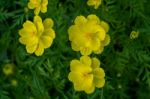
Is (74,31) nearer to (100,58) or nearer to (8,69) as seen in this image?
(100,58)

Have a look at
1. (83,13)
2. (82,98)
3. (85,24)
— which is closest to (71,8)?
(83,13)

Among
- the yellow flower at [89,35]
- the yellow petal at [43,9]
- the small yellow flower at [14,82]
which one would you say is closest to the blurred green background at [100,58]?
the small yellow flower at [14,82]

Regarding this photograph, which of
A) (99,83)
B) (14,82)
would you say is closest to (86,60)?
(99,83)

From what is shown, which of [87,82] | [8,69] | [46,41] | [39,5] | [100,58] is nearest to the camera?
[87,82]

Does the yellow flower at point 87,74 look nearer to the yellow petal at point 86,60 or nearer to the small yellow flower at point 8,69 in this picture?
the yellow petal at point 86,60

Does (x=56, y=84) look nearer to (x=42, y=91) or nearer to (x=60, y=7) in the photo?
(x=42, y=91)
